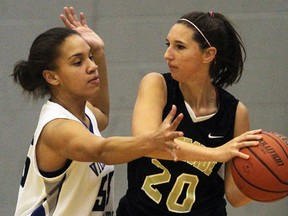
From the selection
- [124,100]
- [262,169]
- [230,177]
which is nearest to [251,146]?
[262,169]

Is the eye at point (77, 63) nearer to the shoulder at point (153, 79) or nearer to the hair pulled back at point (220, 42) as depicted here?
the shoulder at point (153, 79)

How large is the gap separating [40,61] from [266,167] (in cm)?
99

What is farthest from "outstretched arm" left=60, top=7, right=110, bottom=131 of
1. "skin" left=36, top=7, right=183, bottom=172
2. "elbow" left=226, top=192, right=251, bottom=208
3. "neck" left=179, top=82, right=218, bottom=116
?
"elbow" left=226, top=192, right=251, bottom=208

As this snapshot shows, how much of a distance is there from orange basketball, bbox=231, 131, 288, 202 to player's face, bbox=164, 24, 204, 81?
0.42 metres

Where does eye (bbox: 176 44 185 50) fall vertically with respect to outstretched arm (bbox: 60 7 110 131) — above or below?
above

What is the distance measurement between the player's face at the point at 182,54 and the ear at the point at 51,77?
1.53 feet

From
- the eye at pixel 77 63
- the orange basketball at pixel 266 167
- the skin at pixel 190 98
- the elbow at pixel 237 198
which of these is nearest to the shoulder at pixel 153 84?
the skin at pixel 190 98

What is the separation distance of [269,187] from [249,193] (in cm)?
10

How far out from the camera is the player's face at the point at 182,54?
114 inches

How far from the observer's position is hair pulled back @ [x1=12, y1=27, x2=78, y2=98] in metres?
2.78

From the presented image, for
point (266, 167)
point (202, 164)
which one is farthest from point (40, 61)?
point (266, 167)

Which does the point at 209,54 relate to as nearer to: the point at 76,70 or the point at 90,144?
the point at 76,70

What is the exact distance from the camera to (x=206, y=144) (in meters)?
2.94

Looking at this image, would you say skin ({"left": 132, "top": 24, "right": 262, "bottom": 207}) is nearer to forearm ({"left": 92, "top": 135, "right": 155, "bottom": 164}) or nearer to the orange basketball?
the orange basketball
